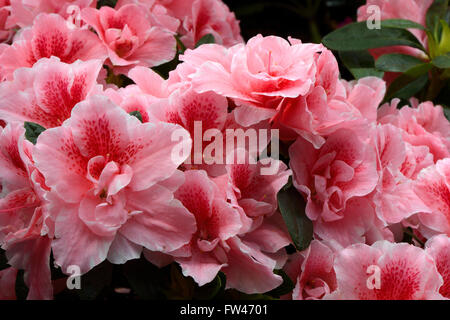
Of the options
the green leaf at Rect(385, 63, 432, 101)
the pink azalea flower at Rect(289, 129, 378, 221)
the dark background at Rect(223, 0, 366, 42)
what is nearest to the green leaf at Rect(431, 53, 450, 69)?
the green leaf at Rect(385, 63, 432, 101)

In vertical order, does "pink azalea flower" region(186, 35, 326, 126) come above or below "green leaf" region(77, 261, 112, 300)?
above

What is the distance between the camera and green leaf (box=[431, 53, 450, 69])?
0.91 m

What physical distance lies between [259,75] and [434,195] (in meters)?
0.30

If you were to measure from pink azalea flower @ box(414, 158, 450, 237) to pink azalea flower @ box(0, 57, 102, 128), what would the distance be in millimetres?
452

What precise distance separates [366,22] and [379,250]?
1.59 feet

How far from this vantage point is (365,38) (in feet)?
3.12

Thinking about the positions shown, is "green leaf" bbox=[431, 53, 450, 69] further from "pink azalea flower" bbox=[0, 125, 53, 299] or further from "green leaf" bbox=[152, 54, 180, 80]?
"pink azalea flower" bbox=[0, 125, 53, 299]

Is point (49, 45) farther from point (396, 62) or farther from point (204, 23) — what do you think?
point (396, 62)

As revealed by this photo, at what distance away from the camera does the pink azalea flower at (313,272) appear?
2.23ft

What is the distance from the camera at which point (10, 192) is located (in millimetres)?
648

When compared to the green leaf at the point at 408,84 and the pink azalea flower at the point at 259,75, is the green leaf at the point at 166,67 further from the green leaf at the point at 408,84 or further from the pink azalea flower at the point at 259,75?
the green leaf at the point at 408,84

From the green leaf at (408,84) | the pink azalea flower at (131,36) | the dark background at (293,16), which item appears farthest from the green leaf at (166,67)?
the dark background at (293,16)

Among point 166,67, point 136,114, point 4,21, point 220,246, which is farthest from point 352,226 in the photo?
point 4,21
